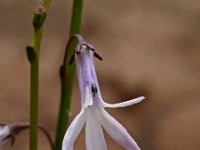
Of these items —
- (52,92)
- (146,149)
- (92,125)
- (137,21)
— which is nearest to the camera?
(92,125)

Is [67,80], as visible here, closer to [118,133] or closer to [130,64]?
[118,133]

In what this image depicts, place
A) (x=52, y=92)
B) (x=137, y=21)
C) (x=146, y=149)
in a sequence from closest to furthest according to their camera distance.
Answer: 1. (x=146, y=149)
2. (x=52, y=92)
3. (x=137, y=21)

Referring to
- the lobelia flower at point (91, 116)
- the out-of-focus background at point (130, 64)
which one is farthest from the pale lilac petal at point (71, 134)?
the out-of-focus background at point (130, 64)

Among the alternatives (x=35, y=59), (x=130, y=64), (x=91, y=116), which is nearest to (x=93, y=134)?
(x=91, y=116)

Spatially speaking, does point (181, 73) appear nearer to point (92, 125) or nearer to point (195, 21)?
point (195, 21)

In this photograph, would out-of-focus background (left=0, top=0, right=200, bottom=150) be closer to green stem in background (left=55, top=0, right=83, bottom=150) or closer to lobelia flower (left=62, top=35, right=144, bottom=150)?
green stem in background (left=55, top=0, right=83, bottom=150)

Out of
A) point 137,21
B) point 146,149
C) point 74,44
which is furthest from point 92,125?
point 137,21

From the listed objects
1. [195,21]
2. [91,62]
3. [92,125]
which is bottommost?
[92,125]
